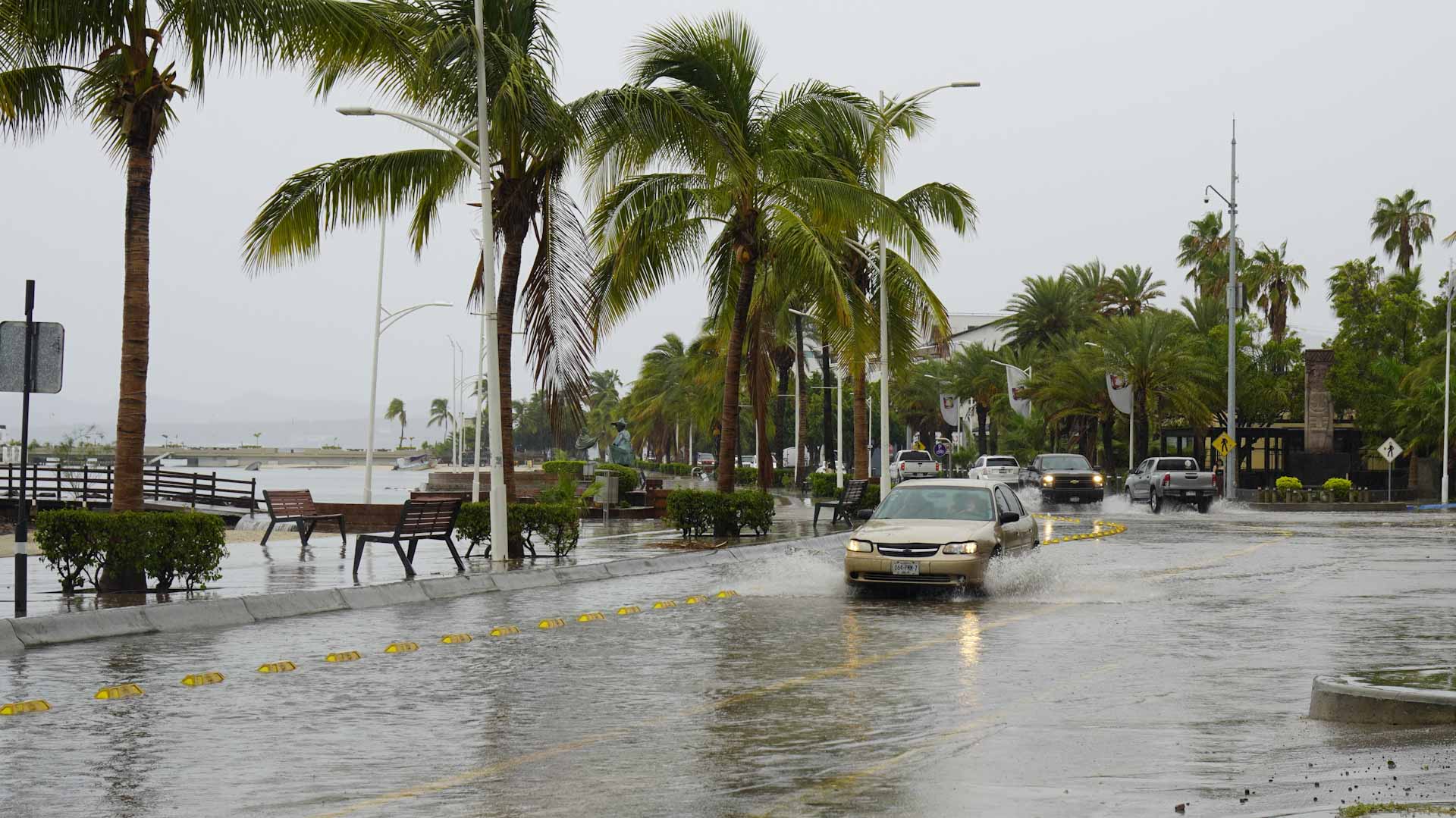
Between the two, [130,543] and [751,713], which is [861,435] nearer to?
[130,543]

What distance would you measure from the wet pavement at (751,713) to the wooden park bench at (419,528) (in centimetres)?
290

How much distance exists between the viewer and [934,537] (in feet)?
57.8

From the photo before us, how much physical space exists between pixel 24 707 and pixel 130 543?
6.55 metres

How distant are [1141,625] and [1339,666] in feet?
10.2

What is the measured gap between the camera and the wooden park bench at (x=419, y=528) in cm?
1980

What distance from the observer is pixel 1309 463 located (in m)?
68.4

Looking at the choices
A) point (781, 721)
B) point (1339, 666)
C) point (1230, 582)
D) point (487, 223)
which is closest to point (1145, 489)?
point (1230, 582)

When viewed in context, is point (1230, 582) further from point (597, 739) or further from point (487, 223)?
point (597, 739)

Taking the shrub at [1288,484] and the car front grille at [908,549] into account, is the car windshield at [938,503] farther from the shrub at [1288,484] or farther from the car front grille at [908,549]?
the shrub at [1288,484]

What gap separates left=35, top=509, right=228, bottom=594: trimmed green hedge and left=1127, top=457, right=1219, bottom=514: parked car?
36.8 metres

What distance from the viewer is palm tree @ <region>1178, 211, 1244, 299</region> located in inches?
3268

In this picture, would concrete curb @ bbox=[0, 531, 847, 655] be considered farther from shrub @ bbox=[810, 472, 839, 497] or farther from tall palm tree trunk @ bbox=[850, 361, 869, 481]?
shrub @ bbox=[810, 472, 839, 497]

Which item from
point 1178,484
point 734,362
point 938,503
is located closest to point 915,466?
point 1178,484

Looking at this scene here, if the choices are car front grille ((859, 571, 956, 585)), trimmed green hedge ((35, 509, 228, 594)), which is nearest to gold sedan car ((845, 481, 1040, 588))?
car front grille ((859, 571, 956, 585))
